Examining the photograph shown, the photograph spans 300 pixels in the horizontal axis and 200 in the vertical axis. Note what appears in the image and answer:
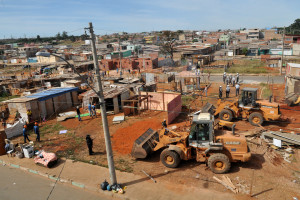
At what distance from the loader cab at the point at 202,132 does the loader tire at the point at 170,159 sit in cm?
83

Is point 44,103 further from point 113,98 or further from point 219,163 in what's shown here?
point 219,163

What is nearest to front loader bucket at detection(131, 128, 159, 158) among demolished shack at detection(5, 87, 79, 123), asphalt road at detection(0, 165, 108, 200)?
asphalt road at detection(0, 165, 108, 200)

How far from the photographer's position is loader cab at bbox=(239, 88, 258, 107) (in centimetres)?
1333

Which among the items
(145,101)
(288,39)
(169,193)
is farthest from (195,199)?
(288,39)

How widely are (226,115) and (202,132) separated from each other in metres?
6.01

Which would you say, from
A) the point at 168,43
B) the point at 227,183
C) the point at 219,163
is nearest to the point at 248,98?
the point at 219,163

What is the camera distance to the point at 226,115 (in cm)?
1433

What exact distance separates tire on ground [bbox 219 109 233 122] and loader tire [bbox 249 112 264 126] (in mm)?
1171

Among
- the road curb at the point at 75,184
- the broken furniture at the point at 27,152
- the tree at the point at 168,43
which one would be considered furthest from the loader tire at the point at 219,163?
the tree at the point at 168,43

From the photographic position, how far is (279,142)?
10578mm

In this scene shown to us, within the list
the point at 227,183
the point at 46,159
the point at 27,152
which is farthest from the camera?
the point at 27,152

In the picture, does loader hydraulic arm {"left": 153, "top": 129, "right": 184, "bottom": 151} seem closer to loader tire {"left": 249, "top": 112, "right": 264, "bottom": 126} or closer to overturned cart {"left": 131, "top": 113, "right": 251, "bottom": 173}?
overturned cart {"left": 131, "top": 113, "right": 251, "bottom": 173}

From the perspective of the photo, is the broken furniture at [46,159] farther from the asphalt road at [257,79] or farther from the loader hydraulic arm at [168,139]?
the asphalt road at [257,79]

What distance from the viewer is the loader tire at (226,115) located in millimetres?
14141
